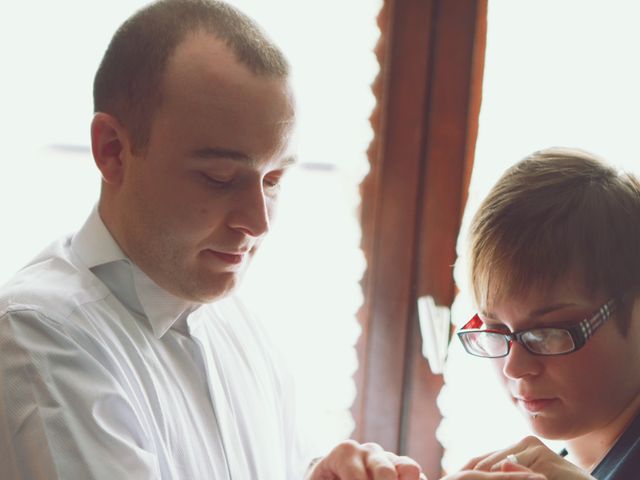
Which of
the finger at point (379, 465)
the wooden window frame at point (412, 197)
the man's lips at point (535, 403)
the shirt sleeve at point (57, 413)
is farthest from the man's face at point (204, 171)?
the wooden window frame at point (412, 197)

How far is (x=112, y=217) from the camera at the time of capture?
54.4 inches

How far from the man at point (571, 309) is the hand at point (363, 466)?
119 mm

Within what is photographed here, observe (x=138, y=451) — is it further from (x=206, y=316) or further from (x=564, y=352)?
(x=564, y=352)

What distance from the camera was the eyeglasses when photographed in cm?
118

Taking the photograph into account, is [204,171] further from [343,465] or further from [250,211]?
[343,465]

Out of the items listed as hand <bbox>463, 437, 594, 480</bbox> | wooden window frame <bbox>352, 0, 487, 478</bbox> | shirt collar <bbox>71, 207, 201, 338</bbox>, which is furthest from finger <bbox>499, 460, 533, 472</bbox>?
wooden window frame <bbox>352, 0, 487, 478</bbox>

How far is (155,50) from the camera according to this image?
1.31 metres

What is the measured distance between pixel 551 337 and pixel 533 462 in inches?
7.6

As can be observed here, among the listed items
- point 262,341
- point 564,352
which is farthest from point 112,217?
point 564,352

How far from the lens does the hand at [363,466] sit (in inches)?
49.1

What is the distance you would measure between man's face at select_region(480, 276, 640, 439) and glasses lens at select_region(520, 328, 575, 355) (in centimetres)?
1

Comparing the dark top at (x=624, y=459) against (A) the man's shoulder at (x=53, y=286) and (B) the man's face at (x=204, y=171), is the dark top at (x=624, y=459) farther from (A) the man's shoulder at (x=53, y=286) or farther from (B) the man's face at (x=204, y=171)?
(A) the man's shoulder at (x=53, y=286)

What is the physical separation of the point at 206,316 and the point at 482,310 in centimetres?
57

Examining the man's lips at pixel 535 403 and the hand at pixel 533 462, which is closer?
the hand at pixel 533 462
